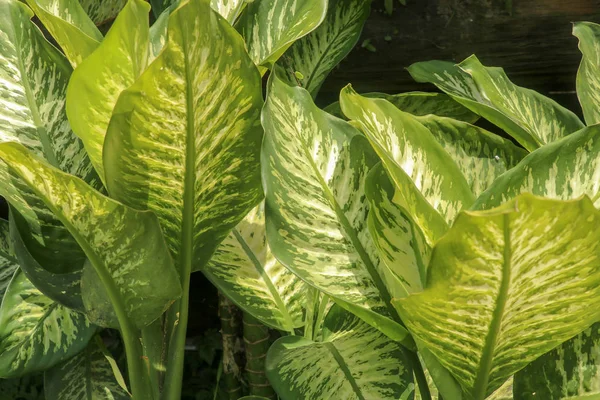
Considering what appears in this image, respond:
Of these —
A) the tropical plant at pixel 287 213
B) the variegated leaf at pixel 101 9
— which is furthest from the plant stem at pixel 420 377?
the variegated leaf at pixel 101 9

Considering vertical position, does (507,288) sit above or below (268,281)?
below

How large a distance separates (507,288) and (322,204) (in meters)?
0.26

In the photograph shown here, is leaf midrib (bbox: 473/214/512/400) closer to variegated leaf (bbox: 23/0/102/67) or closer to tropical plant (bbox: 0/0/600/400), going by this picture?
tropical plant (bbox: 0/0/600/400)

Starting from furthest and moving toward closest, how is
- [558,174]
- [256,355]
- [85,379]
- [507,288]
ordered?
1. [256,355]
2. [85,379]
3. [558,174]
4. [507,288]

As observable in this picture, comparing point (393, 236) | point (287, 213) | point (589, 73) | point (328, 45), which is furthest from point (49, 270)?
point (589, 73)

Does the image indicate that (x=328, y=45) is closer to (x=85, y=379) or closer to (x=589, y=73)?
(x=589, y=73)

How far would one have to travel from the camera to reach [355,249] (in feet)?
2.60

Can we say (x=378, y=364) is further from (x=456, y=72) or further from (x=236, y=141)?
(x=456, y=72)

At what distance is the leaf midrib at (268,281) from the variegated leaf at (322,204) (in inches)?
6.8

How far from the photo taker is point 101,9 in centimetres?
124

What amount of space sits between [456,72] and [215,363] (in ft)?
2.79

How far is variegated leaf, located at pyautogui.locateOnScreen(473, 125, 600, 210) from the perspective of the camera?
2.27 ft

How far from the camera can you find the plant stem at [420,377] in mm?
836

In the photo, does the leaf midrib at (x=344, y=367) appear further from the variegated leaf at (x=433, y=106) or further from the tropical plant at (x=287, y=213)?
the variegated leaf at (x=433, y=106)
